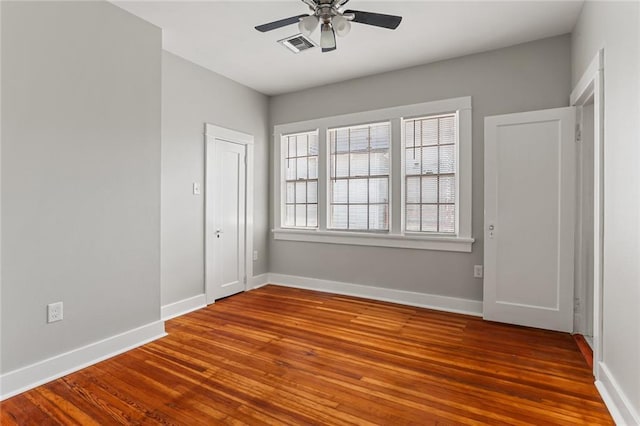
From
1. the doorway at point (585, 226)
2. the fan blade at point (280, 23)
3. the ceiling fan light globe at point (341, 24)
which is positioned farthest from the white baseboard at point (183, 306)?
the doorway at point (585, 226)

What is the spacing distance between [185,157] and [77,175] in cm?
141

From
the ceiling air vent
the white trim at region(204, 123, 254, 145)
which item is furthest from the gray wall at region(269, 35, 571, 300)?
the ceiling air vent

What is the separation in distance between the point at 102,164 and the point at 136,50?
1.11m

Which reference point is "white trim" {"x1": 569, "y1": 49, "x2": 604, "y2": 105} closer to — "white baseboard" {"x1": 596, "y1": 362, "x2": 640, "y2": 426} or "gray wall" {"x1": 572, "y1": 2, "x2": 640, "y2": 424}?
"gray wall" {"x1": 572, "y1": 2, "x2": 640, "y2": 424}

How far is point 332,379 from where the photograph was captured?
2.38 m

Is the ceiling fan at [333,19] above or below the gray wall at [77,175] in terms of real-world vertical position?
above

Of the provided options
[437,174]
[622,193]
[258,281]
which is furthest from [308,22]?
[258,281]

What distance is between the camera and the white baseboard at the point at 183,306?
3.66m

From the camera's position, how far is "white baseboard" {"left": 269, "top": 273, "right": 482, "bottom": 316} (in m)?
3.85

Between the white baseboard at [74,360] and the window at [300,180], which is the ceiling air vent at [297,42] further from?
the white baseboard at [74,360]

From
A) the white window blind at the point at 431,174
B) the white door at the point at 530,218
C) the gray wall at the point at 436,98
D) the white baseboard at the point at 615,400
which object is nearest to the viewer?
the white baseboard at the point at 615,400

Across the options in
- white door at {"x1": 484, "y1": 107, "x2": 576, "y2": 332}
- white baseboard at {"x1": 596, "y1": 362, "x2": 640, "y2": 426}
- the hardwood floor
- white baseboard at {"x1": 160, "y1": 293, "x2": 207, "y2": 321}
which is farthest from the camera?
white baseboard at {"x1": 160, "y1": 293, "x2": 207, "y2": 321}

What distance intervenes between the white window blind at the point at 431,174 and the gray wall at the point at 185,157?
96.5 inches

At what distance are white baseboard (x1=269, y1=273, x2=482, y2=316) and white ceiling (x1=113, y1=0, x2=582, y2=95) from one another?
282 cm
